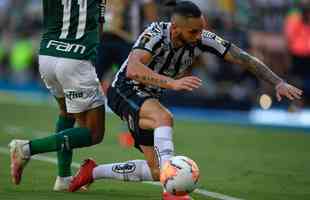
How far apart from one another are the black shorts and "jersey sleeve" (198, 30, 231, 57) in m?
0.63

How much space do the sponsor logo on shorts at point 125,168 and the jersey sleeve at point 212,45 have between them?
3.71ft

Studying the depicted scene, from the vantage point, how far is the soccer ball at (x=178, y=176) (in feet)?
25.8

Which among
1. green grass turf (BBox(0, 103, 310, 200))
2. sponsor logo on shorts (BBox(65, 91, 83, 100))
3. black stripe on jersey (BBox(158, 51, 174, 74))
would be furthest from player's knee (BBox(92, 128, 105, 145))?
black stripe on jersey (BBox(158, 51, 174, 74))

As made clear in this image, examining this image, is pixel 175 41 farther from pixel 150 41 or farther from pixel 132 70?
pixel 132 70

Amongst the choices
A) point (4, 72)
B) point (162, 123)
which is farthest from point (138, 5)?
point (4, 72)

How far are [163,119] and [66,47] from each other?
134 centimetres

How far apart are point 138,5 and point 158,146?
22.7 ft

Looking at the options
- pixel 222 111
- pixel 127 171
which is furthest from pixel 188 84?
pixel 222 111

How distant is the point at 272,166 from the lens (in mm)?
11508

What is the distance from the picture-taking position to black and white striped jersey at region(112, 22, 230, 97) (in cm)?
831

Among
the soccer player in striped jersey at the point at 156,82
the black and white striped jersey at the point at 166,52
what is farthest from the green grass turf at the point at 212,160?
the black and white striped jersey at the point at 166,52

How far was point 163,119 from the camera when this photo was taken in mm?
8148

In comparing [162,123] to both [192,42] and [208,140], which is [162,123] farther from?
[208,140]

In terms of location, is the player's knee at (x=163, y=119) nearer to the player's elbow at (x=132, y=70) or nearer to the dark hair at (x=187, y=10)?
the player's elbow at (x=132, y=70)
